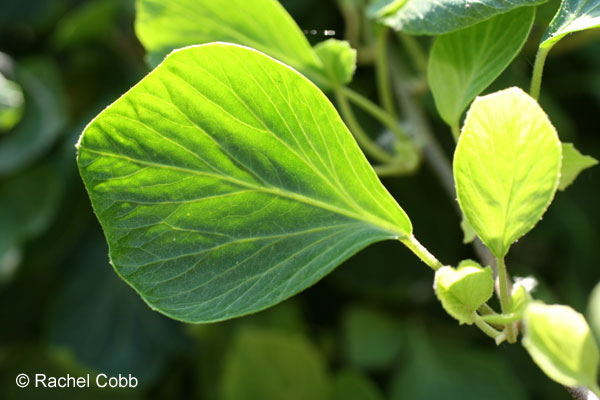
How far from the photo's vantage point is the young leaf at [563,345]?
20cm

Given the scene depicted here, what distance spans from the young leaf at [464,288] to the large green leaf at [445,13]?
11 centimetres


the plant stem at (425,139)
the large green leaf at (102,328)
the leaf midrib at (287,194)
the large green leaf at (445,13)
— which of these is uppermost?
the large green leaf at (445,13)

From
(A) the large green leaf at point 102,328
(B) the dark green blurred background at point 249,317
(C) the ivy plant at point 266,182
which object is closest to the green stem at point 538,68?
(C) the ivy plant at point 266,182

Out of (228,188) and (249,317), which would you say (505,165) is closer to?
(228,188)

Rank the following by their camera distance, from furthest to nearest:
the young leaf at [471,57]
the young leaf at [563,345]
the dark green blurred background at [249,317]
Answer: the dark green blurred background at [249,317] → the young leaf at [471,57] → the young leaf at [563,345]

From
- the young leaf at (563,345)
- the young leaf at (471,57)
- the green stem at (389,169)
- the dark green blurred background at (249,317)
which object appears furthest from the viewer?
the dark green blurred background at (249,317)

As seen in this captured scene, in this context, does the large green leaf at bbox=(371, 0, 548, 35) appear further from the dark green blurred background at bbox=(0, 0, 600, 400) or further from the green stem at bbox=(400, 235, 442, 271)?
the dark green blurred background at bbox=(0, 0, 600, 400)

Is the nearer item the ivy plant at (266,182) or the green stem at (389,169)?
the ivy plant at (266,182)

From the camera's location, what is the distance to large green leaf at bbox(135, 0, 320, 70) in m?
0.38

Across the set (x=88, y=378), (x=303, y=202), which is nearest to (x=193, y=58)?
(x=303, y=202)

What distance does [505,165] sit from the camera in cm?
25

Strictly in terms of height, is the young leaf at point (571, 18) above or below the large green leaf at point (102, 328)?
above

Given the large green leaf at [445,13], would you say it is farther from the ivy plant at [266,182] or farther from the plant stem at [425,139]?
the plant stem at [425,139]

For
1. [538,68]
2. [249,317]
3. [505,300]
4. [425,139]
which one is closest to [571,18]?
[538,68]
